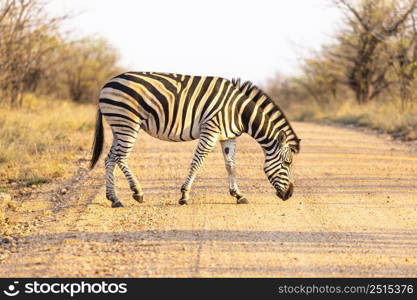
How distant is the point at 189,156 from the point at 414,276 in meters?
7.83

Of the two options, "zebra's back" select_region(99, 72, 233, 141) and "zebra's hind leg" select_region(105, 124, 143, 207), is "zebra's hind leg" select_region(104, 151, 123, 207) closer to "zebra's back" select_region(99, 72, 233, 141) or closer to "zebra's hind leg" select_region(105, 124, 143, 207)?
"zebra's hind leg" select_region(105, 124, 143, 207)

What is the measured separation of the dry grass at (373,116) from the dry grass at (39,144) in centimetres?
759

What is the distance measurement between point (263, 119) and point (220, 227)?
6.42 ft

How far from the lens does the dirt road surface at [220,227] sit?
607cm

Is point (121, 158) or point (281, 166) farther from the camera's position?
point (281, 166)

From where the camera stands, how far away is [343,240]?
7059 millimetres

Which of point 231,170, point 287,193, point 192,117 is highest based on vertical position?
point 192,117

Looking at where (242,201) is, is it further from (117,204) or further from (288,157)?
(117,204)

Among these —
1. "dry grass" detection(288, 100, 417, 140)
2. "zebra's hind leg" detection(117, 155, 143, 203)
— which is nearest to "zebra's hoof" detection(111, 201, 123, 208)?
"zebra's hind leg" detection(117, 155, 143, 203)

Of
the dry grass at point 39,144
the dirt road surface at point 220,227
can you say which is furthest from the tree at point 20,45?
the dirt road surface at point 220,227

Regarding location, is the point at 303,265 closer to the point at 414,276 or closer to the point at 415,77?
the point at 414,276

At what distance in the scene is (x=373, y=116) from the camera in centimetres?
2117

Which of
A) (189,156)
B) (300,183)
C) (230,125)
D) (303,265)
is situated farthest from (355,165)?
(303,265)

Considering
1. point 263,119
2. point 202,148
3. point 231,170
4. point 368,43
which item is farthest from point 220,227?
point 368,43
